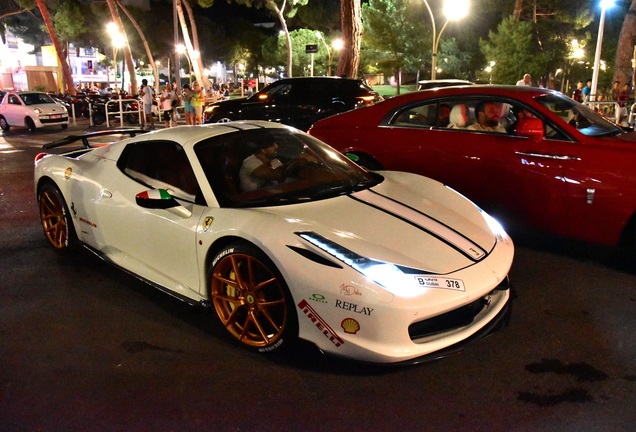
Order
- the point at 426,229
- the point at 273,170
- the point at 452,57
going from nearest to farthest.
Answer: the point at 426,229
the point at 273,170
the point at 452,57

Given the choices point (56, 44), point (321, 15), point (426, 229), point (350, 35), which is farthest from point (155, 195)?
point (321, 15)

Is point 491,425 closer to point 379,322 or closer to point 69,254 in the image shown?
point 379,322

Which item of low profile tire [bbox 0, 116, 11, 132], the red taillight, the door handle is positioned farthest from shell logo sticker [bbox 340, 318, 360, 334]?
low profile tire [bbox 0, 116, 11, 132]

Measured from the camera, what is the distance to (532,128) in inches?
187

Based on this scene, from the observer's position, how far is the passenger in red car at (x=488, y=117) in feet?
17.3

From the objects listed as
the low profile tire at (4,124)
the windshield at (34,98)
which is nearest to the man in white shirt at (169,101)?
the windshield at (34,98)

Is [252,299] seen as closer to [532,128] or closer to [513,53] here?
[532,128]

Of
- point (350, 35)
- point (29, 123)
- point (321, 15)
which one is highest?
point (321, 15)

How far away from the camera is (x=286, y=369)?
122 inches

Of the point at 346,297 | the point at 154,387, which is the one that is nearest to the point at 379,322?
the point at 346,297

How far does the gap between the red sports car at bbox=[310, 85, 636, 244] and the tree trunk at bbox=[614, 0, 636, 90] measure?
73.1 ft

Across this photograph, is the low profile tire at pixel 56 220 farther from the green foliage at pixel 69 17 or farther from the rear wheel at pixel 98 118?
the green foliage at pixel 69 17

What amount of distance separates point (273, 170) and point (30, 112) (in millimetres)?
18497

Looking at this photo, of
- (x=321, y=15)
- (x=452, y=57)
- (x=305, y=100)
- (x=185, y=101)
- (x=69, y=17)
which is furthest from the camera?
(x=452, y=57)
